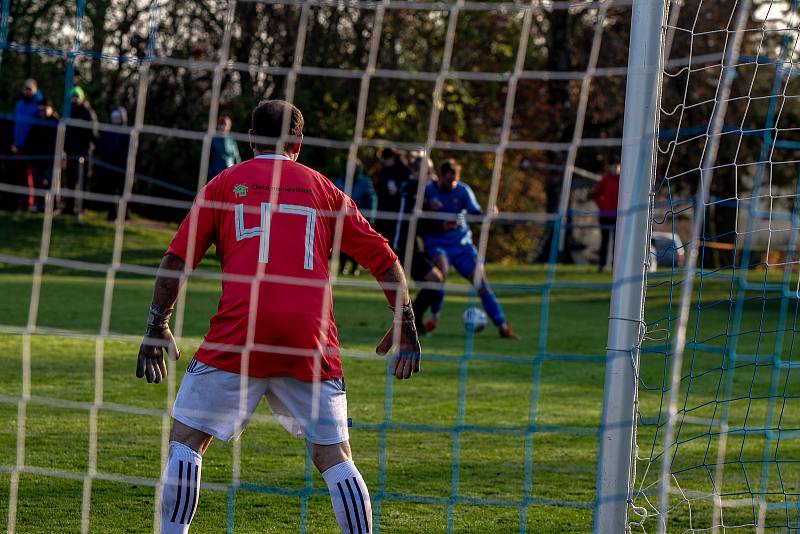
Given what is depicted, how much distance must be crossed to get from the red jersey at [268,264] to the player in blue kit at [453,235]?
22.8 ft

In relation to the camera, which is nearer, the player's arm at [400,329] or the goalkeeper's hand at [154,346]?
the goalkeeper's hand at [154,346]

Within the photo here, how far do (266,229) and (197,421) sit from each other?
72cm

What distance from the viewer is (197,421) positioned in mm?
4121

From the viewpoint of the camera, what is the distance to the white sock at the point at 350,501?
411cm

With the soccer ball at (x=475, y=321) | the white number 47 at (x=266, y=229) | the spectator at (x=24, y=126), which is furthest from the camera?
the spectator at (x=24, y=126)

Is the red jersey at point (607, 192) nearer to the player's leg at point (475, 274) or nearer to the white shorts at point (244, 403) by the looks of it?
the player's leg at point (475, 274)

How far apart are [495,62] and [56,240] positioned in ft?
35.1

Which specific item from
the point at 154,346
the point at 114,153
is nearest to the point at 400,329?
the point at 154,346

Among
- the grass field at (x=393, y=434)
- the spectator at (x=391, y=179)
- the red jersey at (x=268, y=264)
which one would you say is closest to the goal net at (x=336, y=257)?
the grass field at (x=393, y=434)

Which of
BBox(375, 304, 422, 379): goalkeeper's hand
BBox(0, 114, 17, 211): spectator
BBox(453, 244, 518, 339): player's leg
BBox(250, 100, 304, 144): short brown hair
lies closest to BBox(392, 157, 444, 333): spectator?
BBox(453, 244, 518, 339): player's leg

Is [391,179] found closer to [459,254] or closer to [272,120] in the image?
[459,254]

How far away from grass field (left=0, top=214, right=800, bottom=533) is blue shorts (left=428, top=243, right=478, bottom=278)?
2.51 ft

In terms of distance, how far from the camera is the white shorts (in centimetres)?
413

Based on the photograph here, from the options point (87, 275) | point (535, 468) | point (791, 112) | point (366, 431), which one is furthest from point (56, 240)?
point (791, 112)
